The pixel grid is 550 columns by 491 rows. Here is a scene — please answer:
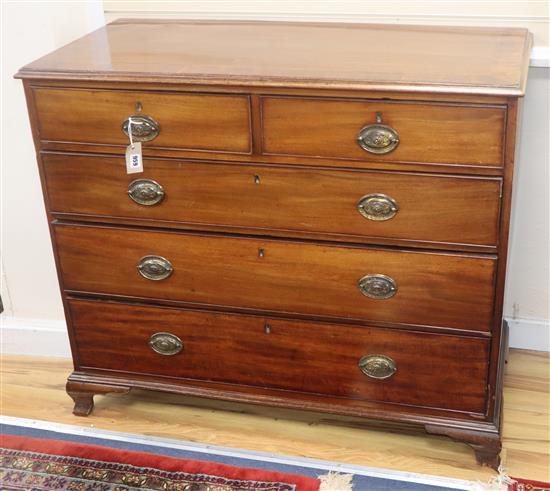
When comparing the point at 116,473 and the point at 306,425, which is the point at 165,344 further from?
the point at 306,425

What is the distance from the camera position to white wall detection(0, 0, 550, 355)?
8.00 ft

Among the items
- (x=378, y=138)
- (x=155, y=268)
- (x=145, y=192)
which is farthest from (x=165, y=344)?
(x=378, y=138)

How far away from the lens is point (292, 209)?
2150mm

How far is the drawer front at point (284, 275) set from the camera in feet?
7.00

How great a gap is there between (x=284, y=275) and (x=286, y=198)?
0.70ft

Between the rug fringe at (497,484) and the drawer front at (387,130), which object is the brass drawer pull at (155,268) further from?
the rug fringe at (497,484)

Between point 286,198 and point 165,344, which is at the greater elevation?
point 286,198

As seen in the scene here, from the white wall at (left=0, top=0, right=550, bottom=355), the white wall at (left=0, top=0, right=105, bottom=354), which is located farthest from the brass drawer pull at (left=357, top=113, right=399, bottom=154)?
the white wall at (left=0, top=0, right=105, bottom=354)

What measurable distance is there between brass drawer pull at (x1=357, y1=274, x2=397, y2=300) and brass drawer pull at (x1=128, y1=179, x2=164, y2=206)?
55 centimetres

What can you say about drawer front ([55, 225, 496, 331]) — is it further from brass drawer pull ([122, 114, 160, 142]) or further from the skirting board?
the skirting board

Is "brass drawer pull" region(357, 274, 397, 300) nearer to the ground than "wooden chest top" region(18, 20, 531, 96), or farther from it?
nearer to the ground

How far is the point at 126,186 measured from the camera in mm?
2238

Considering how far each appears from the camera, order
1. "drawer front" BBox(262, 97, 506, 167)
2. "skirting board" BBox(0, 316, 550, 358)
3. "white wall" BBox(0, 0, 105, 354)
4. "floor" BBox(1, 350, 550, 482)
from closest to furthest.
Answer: "drawer front" BBox(262, 97, 506, 167) < "floor" BBox(1, 350, 550, 482) < "white wall" BBox(0, 0, 105, 354) < "skirting board" BBox(0, 316, 550, 358)

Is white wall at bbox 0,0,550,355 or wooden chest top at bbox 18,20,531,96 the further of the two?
white wall at bbox 0,0,550,355
